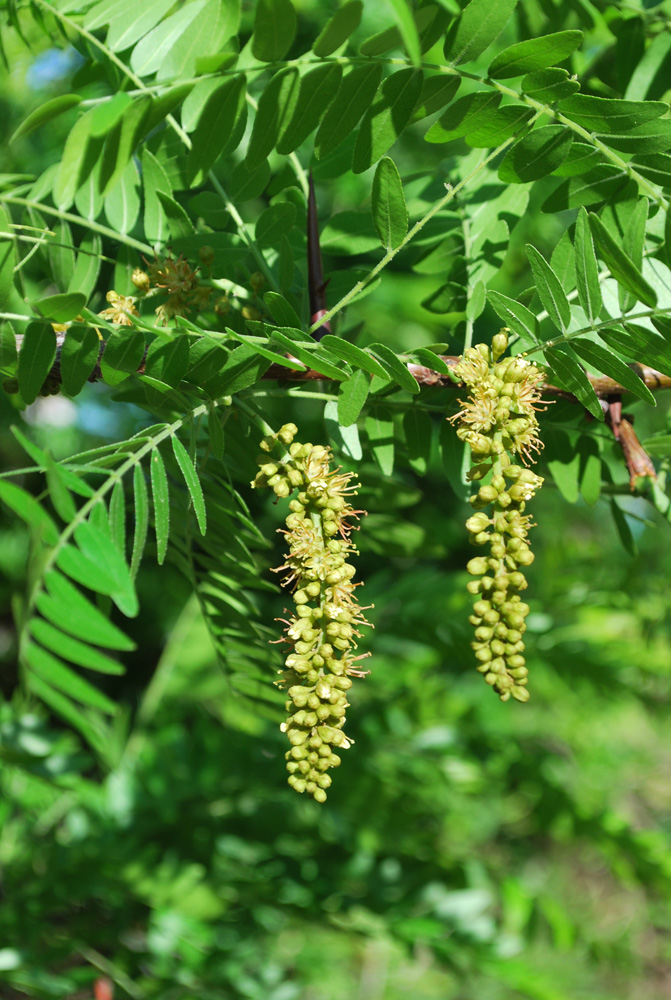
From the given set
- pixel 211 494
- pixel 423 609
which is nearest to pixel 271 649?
pixel 211 494

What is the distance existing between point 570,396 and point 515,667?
0.26 metres

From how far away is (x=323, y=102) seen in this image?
54 centimetres

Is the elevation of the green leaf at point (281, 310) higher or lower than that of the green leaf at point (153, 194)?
lower

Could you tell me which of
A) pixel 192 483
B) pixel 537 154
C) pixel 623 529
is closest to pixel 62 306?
pixel 192 483

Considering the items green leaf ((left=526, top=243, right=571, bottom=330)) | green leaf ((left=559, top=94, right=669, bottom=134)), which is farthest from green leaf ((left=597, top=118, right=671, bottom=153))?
green leaf ((left=526, top=243, right=571, bottom=330))

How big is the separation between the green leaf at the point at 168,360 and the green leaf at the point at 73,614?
17 centimetres

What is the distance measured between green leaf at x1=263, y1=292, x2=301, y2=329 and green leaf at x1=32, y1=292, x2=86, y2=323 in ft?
0.41

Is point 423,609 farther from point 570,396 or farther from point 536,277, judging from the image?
point 536,277

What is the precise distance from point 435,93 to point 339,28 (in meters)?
0.10

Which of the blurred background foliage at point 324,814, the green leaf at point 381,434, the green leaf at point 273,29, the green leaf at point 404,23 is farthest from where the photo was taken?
the blurred background foliage at point 324,814

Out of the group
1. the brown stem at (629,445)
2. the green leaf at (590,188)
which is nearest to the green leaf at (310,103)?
the green leaf at (590,188)

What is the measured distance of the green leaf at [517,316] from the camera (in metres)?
0.55

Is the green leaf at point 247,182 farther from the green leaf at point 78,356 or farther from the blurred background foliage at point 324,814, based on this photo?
the blurred background foliage at point 324,814

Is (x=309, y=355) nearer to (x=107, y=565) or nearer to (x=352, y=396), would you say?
(x=352, y=396)
